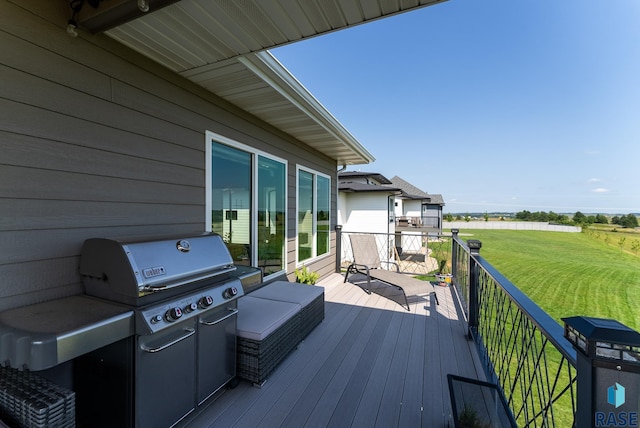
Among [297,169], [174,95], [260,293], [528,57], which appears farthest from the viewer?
[528,57]

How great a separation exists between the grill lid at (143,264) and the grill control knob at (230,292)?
0.46 ft

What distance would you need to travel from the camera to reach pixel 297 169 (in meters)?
4.77

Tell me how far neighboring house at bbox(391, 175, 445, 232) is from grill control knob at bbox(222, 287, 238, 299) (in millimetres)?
15556

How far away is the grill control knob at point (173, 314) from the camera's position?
151 centimetres

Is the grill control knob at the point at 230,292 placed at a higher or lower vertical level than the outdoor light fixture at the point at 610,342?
lower

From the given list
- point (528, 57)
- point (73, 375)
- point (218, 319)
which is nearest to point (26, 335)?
point (73, 375)

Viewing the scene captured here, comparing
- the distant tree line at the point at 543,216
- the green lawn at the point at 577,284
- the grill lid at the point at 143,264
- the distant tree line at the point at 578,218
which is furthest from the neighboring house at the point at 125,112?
the distant tree line at the point at 543,216

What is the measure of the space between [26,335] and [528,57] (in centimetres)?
1226

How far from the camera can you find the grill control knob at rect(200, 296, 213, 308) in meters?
1.73

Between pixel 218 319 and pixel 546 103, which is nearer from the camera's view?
pixel 218 319

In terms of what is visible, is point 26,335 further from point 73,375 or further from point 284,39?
point 284,39

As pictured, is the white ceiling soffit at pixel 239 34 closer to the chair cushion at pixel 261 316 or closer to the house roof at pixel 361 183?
the chair cushion at pixel 261 316

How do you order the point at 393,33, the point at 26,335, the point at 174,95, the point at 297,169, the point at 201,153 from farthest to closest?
the point at 393,33, the point at 297,169, the point at 201,153, the point at 174,95, the point at 26,335

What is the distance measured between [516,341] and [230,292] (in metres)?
2.01
